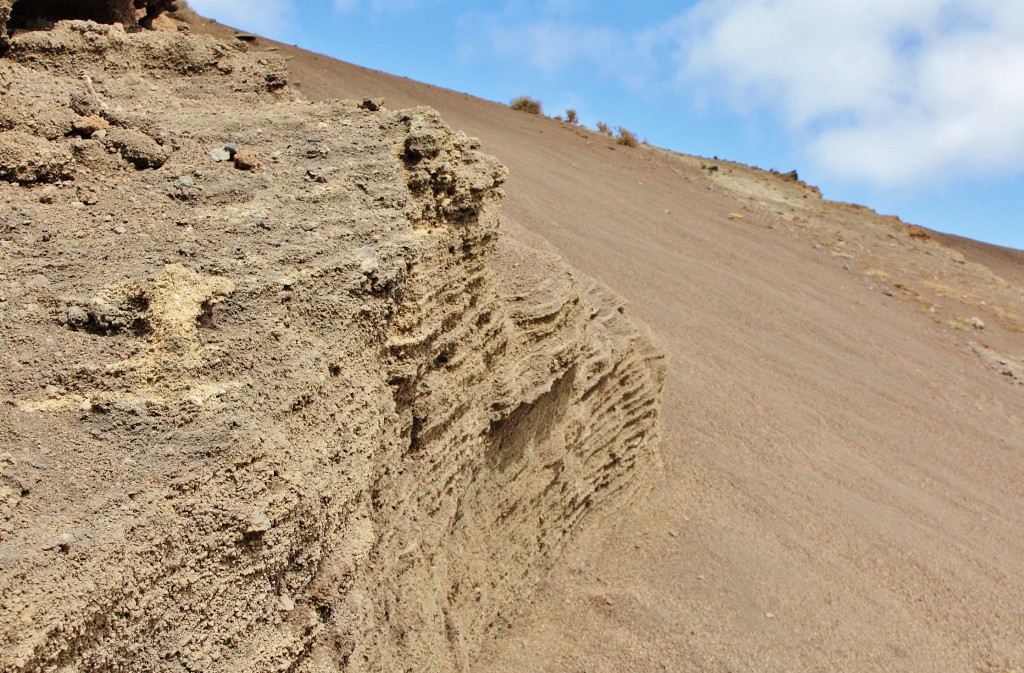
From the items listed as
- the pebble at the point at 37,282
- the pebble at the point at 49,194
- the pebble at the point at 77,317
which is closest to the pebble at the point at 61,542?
the pebble at the point at 77,317

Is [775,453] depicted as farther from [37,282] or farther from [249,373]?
[37,282]

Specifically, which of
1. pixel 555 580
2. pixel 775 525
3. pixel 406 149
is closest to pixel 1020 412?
pixel 775 525

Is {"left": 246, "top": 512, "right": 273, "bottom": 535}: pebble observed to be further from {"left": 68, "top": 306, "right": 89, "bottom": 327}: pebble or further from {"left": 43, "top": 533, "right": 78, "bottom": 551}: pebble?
{"left": 68, "top": 306, "right": 89, "bottom": 327}: pebble

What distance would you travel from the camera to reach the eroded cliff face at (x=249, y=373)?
1.69 meters

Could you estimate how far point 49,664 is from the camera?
151cm

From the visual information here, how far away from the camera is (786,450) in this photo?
6.38 m

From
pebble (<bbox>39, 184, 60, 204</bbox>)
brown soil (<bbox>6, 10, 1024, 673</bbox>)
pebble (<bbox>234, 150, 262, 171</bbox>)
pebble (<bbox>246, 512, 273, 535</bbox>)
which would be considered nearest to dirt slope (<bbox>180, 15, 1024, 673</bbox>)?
brown soil (<bbox>6, 10, 1024, 673</bbox>)

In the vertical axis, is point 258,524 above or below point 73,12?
below

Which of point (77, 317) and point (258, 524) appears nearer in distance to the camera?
point (258, 524)

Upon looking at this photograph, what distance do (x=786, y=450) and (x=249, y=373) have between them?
5.18 m

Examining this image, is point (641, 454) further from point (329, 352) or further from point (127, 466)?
point (127, 466)

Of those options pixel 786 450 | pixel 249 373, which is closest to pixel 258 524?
pixel 249 373

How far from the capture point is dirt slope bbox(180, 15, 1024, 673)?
4.21m

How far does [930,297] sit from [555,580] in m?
9.88
